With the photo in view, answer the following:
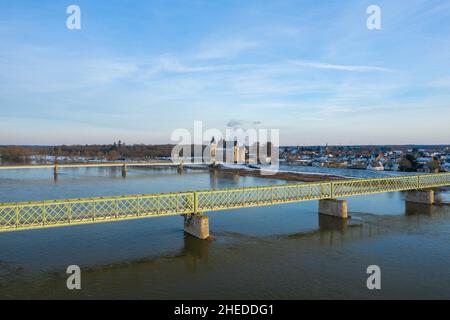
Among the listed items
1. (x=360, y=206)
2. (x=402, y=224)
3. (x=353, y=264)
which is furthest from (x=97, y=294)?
(x=360, y=206)

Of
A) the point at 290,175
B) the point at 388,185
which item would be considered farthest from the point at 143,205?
the point at 290,175

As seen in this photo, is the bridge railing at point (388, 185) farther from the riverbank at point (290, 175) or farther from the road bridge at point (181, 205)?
the riverbank at point (290, 175)

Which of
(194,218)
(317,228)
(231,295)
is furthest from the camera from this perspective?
(317,228)
